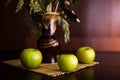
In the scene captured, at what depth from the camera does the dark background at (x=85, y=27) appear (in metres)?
2.20

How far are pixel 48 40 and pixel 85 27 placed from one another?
110 centimetres

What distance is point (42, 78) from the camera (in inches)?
36.7

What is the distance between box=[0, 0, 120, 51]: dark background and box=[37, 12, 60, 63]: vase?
1018 mm

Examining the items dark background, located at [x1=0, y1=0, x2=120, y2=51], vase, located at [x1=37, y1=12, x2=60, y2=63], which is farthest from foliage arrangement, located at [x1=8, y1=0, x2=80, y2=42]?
dark background, located at [x1=0, y1=0, x2=120, y2=51]

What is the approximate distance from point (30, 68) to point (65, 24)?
0.30 metres

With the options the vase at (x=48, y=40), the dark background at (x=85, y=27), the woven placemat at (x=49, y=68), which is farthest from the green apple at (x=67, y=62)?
the dark background at (x=85, y=27)

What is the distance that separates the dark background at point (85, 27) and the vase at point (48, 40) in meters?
1.02

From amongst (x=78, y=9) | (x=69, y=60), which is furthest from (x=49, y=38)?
(x=78, y=9)

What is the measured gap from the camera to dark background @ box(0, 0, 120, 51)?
2.20 meters

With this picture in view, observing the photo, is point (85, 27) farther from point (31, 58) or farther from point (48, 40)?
point (31, 58)

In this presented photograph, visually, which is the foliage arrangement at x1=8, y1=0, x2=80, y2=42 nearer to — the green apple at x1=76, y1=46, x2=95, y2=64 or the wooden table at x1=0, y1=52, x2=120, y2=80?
the green apple at x1=76, y1=46, x2=95, y2=64

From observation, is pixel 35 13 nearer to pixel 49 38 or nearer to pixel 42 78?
pixel 49 38

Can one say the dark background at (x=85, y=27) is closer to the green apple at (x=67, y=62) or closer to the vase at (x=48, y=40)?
the vase at (x=48, y=40)

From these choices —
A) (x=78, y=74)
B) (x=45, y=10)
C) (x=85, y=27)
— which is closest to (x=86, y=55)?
(x=78, y=74)
